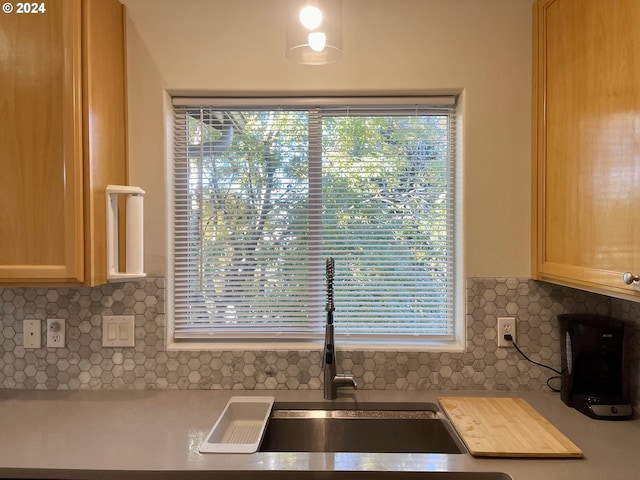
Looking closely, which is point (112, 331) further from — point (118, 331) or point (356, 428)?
point (356, 428)

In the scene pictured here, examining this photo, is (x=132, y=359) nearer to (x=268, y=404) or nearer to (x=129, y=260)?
(x=129, y=260)

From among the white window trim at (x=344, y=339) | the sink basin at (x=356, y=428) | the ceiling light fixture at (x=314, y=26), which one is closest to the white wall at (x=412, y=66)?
the white window trim at (x=344, y=339)

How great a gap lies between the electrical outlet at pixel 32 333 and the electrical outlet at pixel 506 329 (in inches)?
70.6

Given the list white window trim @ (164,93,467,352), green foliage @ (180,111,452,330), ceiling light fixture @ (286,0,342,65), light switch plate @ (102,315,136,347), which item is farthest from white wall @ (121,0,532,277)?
light switch plate @ (102,315,136,347)

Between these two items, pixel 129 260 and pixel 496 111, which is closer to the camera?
pixel 129 260

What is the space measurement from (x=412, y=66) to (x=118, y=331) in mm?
1546

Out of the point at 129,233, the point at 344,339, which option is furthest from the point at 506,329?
the point at 129,233

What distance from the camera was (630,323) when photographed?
57.3 inches

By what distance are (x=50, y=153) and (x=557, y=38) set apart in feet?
5.64

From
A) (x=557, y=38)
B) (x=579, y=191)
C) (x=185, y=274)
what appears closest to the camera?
(x=579, y=191)

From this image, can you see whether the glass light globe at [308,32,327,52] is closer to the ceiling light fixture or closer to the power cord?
the ceiling light fixture

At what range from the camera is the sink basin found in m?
1.44

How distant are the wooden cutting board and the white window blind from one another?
13.9 inches

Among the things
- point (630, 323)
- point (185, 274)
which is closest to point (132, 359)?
point (185, 274)
